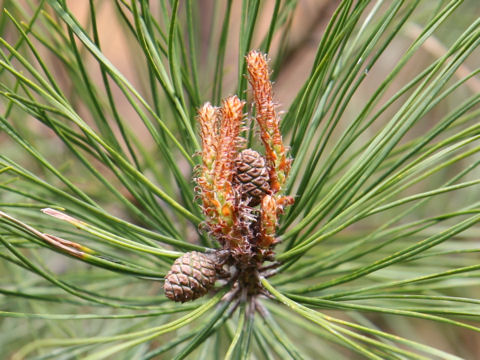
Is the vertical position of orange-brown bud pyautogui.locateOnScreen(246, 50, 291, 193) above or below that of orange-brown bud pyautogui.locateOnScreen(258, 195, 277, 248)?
above

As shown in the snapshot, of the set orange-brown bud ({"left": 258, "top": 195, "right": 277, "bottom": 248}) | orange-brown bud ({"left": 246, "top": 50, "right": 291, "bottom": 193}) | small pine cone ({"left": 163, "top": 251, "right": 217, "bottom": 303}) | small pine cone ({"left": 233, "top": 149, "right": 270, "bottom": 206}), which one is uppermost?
orange-brown bud ({"left": 246, "top": 50, "right": 291, "bottom": 193})

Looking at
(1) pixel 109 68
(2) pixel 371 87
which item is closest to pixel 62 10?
(1) pixel 109 68

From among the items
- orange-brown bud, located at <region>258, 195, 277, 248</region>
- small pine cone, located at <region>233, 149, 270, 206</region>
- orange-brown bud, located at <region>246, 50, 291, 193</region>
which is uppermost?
orange-brown bud, located at <region>246, 50, 291, 193</region>

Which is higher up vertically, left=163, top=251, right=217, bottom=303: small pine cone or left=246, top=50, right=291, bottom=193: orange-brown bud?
left=246, top=50, right=291, bottom=193: orange-brown bud

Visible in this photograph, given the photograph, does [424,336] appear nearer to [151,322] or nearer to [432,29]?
[151,322]

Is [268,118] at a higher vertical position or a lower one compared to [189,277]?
higher

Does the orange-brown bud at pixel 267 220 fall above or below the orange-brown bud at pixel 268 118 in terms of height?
below
